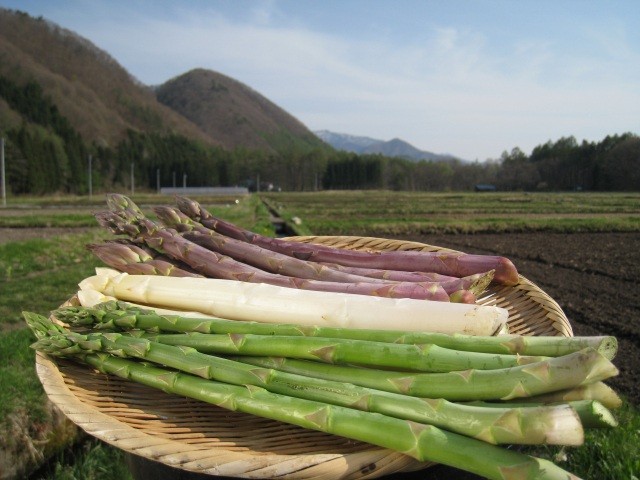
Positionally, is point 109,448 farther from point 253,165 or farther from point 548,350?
point 253,165

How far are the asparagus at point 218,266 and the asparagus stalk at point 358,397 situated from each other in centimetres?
82

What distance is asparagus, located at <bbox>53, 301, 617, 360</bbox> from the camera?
6.04ft

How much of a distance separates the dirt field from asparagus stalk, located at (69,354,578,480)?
5.31 m

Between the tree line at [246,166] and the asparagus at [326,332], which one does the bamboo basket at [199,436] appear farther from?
the tree line at [246,166]

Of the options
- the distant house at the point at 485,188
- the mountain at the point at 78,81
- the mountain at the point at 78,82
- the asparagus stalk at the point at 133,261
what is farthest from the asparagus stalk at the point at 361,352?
the mountain at the point at 78,81

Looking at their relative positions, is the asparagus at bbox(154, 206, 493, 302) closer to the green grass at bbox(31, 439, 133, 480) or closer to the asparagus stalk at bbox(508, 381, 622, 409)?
the asparagus stalk at bbox(508, 381, 622, 409)

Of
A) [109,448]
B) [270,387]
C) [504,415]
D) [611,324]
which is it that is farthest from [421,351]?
[611,324]

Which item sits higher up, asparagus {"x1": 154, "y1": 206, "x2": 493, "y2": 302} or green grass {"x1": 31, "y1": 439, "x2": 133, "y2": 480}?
asparagus {"x1": 154, "y1": 206, "x2": 493, "y2": 302}

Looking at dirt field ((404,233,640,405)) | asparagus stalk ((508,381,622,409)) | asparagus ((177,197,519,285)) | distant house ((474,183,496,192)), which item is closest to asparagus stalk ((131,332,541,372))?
asparagus stalk ((508,381,622,409))

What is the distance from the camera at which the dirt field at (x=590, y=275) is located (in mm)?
8141

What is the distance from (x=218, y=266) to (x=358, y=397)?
1545 millimetres

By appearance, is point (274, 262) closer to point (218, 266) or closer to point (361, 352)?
point (218, 266)

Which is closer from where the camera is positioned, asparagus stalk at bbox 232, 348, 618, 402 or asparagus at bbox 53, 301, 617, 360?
asparagus stalk at bbox 232, 348, 618, 402

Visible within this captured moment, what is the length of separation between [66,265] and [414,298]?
13.3 meters
